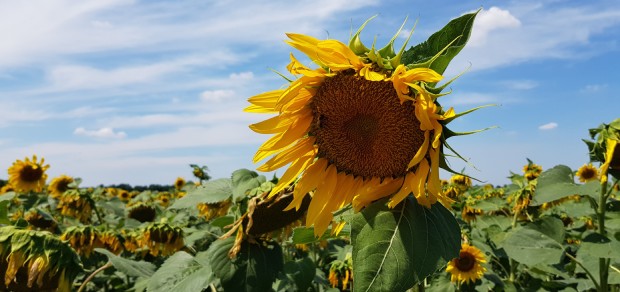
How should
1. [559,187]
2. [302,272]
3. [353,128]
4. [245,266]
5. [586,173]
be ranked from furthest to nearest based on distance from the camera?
[586,173], [559,187], [302,272], [245,266], [353,128]

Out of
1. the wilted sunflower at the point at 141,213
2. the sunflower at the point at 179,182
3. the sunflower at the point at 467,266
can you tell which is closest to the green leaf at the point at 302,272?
the sunflower at the point at 467,266

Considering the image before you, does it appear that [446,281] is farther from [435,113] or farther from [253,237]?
[435,113]

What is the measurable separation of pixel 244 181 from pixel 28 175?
7123 millimetres

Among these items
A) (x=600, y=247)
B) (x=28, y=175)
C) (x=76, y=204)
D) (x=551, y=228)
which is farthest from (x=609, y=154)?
(x=28, y=175)

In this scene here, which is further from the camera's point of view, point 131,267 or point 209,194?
point 131,267

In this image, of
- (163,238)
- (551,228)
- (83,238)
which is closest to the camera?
(551,228)

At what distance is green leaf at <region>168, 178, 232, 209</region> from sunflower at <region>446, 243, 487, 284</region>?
208 centimetres

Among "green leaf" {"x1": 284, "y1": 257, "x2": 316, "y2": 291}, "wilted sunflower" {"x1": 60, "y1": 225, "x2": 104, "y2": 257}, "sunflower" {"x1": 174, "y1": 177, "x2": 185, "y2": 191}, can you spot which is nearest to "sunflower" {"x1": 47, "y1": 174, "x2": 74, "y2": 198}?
"sunflower" {"x1": 174, "y1": 177, "x2": 185, "y2": 191}

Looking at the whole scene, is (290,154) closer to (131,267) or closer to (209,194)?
Answer: (209,194)

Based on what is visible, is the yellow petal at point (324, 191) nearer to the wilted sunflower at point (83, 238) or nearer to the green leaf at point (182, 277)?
the green leaf at point (182, 277)

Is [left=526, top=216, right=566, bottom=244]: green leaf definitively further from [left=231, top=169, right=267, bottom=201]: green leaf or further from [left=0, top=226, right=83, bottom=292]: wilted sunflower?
[left=0, top=226, right=83, bottom=292]: wilted sunflower

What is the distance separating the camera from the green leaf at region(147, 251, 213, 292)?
2361 millimetres

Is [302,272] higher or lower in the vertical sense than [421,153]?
lower

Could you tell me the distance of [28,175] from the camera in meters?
8.34
